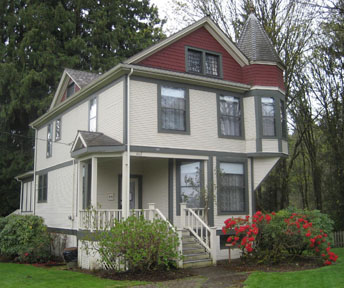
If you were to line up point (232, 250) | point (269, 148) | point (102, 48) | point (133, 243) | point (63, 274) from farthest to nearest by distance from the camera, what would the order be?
point (102, 48), point (269, 148), point (232, 250), point (63, 274), point (133, 243)

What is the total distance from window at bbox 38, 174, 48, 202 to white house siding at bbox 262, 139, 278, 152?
413 inches

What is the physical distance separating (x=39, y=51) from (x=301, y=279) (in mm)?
22823

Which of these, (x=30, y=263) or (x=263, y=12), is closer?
(x=30, y=263)

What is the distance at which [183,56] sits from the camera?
1513cm

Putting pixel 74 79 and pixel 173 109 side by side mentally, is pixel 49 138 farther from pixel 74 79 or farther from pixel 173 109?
pixel 173 109

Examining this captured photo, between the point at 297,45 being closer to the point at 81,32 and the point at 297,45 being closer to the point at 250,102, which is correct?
the point at 250,102

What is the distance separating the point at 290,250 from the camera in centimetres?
1233

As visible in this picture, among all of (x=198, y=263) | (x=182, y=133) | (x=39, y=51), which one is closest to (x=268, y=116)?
(x=182, y=133)

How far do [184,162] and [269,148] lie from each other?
129 inches

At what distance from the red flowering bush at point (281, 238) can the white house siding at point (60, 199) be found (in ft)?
22.6

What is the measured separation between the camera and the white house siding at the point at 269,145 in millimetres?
15273

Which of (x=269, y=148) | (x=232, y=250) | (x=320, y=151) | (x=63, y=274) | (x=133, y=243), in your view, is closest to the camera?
(x=133, y=243)

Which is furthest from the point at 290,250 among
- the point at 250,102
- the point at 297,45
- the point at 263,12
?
the point at 263,12

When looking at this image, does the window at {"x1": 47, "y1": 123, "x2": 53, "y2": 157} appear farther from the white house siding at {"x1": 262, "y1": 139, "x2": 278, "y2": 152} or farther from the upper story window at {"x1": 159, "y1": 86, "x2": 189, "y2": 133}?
the white house siding at {"x1": 262, "y1": 139, "x2": 278, "y2": 152}
